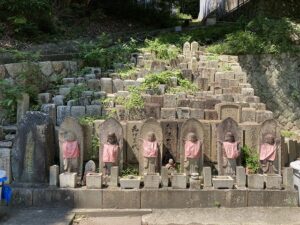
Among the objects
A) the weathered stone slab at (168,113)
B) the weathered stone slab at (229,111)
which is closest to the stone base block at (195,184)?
the weathered stone slab at (168,113)

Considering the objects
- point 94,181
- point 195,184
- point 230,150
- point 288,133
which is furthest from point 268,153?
point 288,133

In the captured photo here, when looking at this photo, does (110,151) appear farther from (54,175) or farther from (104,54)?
(104,54)

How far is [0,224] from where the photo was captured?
638 centimetres

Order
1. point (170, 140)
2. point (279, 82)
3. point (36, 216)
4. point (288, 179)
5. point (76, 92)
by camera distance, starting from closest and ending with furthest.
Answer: point (36, 216), point (288, 179), point (170, 140), point (76, 92), point (279, 82)

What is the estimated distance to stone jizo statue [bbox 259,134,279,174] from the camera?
736cm

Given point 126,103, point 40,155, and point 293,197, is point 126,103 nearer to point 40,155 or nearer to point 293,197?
point 40,155

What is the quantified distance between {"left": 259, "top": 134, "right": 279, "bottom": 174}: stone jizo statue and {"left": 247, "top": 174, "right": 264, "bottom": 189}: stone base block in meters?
0.29

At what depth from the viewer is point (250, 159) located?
25.5 feet

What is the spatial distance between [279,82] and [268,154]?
727cm

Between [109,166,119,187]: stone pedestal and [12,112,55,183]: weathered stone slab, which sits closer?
[109,166,119,187]: stone pedestal

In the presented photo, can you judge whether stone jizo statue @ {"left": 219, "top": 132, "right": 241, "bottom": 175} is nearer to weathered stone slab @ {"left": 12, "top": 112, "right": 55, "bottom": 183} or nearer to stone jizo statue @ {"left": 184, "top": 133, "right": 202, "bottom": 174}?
stone jizo statue @ {"left": 184, "top": 133, "right": 202, "bottom": 174}

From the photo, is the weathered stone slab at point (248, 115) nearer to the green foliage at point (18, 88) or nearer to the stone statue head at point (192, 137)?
the stone statue head at point (192, 137)

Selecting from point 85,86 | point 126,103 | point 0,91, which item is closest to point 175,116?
point 126,103

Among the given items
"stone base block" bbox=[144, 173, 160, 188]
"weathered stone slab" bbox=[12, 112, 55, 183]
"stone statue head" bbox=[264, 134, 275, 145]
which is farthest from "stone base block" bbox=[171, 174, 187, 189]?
"weathered stone slab" bbox=[12, 112, 55, 183]
